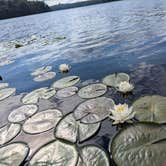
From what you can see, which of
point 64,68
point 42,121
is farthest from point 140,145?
point 64,68

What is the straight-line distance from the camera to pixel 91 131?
369cm

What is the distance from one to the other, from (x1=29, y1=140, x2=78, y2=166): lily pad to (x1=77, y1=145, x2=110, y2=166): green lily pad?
0.33ft

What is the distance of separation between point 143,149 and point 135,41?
9140 millimetres

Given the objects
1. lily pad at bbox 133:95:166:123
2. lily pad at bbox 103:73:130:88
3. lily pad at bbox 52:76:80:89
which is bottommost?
lily pad at bbox 52:76:80:89

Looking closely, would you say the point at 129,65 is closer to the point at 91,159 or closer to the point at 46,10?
the point at 91,159

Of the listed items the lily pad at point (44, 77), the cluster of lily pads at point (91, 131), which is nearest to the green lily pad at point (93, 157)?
the cluster of lily pads at point (91, 131)

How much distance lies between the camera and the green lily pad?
2895 mm

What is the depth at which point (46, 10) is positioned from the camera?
109875 millimetres

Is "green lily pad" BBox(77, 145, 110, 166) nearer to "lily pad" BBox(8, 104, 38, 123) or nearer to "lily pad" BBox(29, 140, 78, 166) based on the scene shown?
"lily pad" BBox(29, 140, 78, 166)

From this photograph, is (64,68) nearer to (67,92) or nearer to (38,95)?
(38,95)

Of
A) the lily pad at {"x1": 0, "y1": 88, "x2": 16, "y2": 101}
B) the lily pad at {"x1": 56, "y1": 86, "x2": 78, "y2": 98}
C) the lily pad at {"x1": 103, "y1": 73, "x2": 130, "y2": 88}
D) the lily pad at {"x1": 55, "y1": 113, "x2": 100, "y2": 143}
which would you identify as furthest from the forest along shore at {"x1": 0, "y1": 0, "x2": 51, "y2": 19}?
the lily pad at {"x1": 55, "y1": 113, "x2": 100, "y2": 143}

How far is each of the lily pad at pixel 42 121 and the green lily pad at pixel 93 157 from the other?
1.16 m

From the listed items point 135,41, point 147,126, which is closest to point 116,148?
point 147,126

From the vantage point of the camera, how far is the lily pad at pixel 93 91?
196 inches
